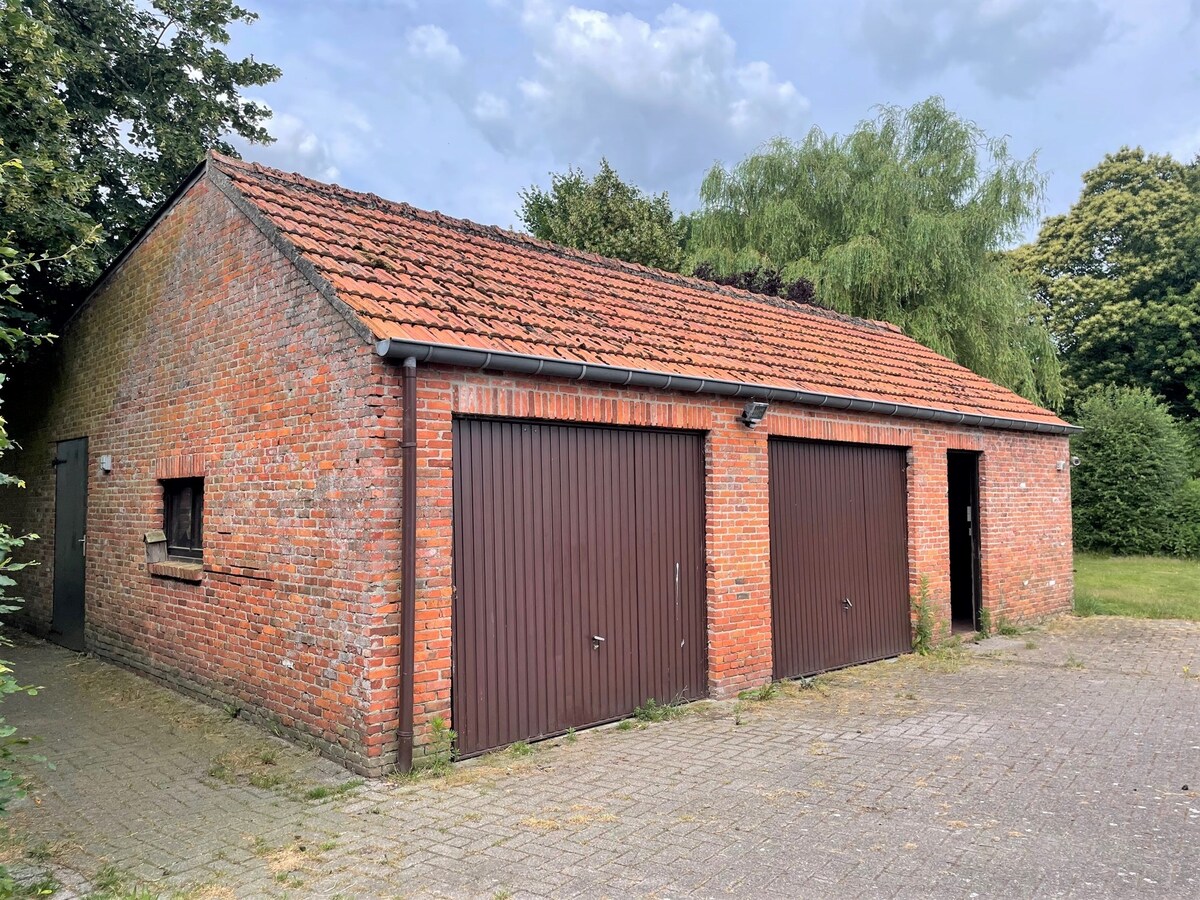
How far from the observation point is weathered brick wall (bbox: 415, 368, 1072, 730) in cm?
552

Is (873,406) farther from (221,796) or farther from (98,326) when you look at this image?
(98,326)

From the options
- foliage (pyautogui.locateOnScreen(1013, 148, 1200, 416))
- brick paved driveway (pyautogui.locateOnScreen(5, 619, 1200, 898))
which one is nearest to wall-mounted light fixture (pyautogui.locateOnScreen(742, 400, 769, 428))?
brick paved driveway (pyautogui.locateOnScreen(5, 619, 1200, 898))

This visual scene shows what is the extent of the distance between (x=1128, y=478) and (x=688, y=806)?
21119 millimetres

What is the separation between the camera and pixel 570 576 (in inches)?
252

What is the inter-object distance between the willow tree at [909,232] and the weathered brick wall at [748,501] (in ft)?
20.6

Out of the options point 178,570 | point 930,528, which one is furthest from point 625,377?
point 930,528

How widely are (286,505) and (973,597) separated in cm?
911

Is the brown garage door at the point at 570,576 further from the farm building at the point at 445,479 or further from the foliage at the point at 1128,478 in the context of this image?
the foliage at the point at 1128,478

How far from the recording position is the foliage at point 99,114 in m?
8.87

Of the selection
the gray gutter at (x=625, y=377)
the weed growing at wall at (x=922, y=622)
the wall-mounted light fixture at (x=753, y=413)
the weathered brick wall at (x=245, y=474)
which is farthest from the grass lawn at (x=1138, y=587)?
the weathered brick wall at (x=245, y=474)

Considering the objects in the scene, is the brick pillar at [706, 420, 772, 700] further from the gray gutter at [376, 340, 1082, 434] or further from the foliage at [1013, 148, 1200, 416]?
the foliage at [1013, 148, 1200, 416]

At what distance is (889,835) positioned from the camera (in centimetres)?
429

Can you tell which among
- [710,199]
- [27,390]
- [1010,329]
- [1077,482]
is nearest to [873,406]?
[27,390]

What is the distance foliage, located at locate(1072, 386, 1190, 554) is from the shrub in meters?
0.14
